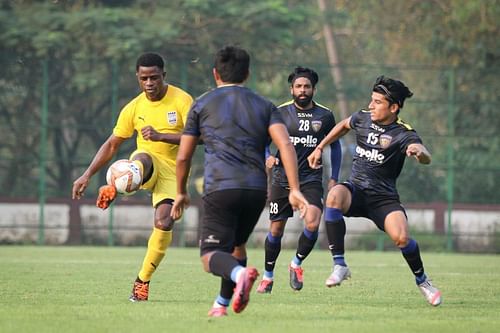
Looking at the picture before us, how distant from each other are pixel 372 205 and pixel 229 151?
2.89 meters

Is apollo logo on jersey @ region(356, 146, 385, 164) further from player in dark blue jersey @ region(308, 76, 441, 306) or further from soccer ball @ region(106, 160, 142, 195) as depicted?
soccer ball @ region(106, 160, 142, 195)

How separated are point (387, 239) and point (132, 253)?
612 cm

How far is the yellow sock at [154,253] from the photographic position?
35.2 ft

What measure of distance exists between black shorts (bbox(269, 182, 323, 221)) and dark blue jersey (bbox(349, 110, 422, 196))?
138 cm

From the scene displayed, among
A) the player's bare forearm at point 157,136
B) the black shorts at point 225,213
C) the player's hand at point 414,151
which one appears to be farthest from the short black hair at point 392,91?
the black shorts at point 225,213

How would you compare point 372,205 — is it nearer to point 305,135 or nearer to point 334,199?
point 334,199

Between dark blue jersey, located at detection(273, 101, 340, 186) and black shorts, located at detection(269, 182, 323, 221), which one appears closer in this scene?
black shorts, located at detection(269, 182, 323, 221)

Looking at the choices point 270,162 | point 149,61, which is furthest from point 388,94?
point 149,61

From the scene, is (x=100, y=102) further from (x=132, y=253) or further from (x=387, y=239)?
(x=387, y=239)

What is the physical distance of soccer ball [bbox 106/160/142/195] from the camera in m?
10.5

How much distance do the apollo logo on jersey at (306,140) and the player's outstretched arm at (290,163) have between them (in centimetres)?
416

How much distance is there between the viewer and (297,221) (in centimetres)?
2509

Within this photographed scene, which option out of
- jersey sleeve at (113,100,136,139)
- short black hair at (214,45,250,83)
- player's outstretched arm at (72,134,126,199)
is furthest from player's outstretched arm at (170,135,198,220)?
jersey sleeve at (113,100,136,139)

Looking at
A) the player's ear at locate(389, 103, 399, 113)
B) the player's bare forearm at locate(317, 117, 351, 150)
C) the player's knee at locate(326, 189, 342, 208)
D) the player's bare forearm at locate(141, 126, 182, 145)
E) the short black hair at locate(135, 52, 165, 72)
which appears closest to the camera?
the player's bare forearm at locate(141, 126, 182, 145)
